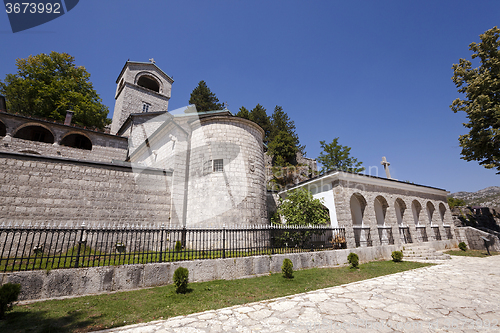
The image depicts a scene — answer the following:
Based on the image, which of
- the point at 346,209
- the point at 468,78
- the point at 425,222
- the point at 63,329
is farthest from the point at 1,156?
the point at 468,78

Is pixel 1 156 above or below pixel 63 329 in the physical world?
above

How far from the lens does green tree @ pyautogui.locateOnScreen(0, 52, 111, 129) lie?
80.4 feet

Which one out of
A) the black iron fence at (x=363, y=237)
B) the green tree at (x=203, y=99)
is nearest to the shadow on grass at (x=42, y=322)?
the black iron fence at (x=363, y=237)

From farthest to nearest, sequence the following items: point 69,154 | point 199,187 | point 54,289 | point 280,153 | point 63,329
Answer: point 280,153, point 69,154, point 199,187, point 54,289, point 63,329

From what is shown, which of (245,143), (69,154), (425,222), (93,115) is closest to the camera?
(245,143)

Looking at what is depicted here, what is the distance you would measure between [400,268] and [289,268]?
553 cm

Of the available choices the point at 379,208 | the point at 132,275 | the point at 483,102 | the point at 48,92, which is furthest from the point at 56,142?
the point at 483,102

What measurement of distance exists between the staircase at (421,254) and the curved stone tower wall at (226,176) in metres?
8.66

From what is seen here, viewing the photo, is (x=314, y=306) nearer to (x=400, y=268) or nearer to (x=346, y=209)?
(x=400, y=268)

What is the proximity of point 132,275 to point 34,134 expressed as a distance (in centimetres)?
2609

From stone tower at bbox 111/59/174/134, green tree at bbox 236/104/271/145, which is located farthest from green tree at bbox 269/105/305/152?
stone tower at bbox 111/59/174/134

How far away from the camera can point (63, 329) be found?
11.8ft

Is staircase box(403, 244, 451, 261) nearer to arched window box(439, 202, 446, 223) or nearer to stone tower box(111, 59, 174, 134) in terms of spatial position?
arched window box(439, 202, 446, 223)

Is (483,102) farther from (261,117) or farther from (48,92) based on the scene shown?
(48,92)
